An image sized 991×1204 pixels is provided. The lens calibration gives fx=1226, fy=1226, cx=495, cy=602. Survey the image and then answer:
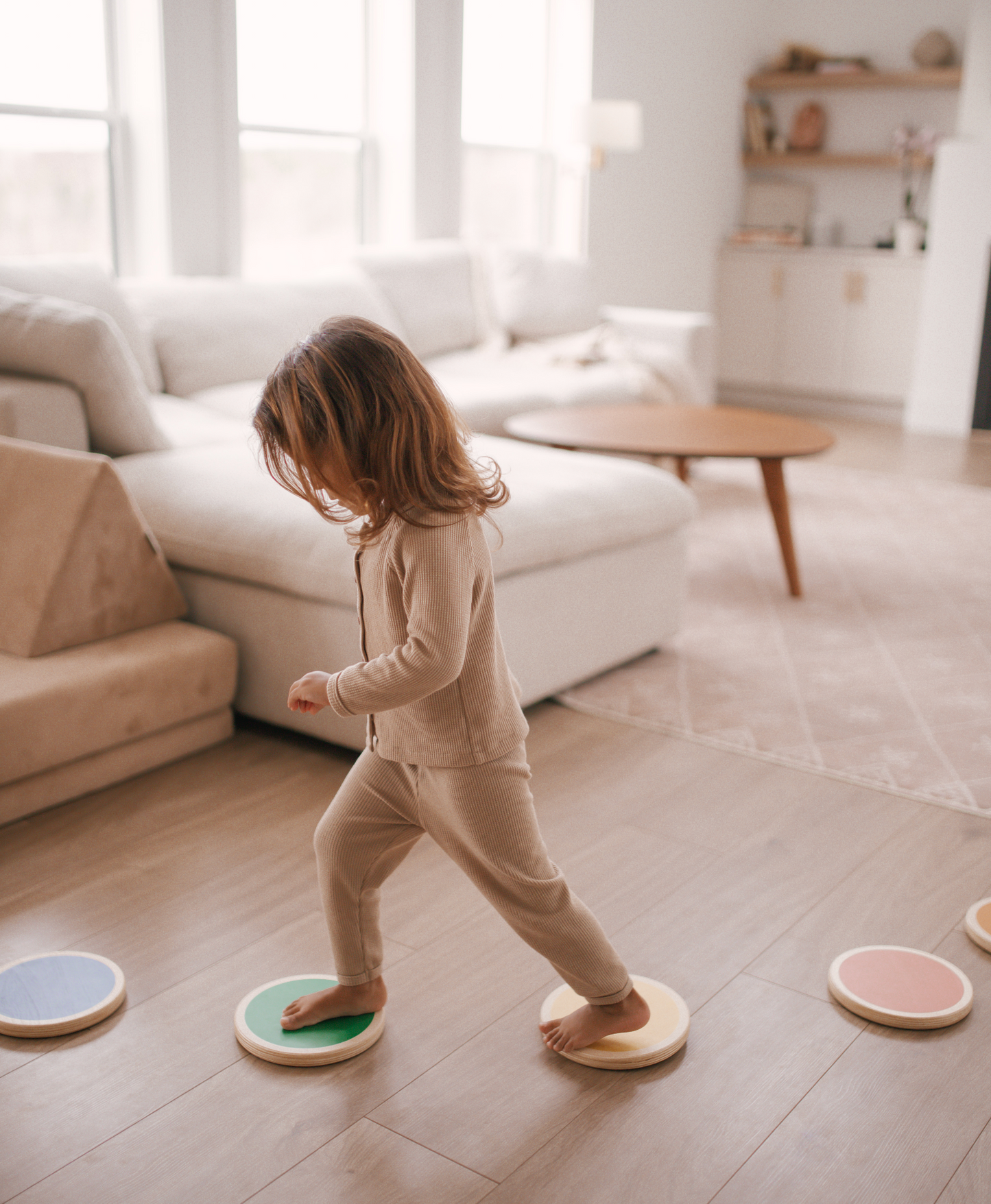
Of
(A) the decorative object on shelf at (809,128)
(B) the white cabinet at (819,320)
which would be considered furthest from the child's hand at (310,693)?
(A) the decorative object on shelf at (809,128)

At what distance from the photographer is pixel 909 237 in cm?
641

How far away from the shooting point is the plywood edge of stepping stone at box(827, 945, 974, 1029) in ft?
5.15

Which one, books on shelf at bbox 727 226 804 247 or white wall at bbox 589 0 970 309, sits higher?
white wall at bbox 589 0 970 309

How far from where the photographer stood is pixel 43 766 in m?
2.06

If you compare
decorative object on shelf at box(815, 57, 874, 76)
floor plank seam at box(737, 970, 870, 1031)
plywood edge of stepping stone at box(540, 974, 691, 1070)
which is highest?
decorative object on shelf at box(815, 57, 874, 76)

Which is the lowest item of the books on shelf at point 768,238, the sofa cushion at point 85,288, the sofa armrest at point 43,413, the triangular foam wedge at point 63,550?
the triangular foam wedge at point 63,550

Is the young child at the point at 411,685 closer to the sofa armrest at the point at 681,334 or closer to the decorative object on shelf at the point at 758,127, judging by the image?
the sofa armrest at the point at 681,334

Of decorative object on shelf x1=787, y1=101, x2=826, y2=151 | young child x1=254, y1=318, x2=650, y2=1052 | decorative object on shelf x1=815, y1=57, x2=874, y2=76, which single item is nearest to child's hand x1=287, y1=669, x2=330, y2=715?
young child x1=254, y1=318, x2=650, y2=1052

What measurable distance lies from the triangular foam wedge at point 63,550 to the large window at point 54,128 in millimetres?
1947

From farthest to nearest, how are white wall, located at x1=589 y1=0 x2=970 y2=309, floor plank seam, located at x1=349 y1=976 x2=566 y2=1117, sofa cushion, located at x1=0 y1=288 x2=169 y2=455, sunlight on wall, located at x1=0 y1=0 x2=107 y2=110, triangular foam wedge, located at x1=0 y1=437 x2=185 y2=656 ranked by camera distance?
1. white wall, located at x1=589 y1=0 x2=970 y2=309
2. sunlight on wall, located at x1=0 y1=0 x2=107 y2=110
3. sofa cushion, located at x1=0 y1=288 x2=169 y2=455
4. triangular foam wedge, located at x1=0 y1=437 x2=185 y2=656
5. floor plank seam, located at x1=349 y1=976 x2=566 y2=1117

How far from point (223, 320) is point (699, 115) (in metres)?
3.79

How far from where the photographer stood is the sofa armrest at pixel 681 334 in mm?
4984

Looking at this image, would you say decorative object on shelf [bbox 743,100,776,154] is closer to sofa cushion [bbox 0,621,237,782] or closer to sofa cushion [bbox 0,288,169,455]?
sofa cushion [bbox 0,288,169,455]

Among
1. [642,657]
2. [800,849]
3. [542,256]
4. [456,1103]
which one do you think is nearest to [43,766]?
[456,1103]
